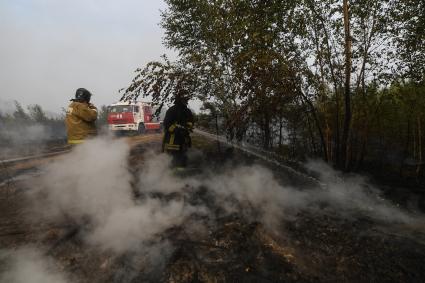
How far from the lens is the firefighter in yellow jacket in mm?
5848

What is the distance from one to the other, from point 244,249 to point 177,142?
4.09 metres

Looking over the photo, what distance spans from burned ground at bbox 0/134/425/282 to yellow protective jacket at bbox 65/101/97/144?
1.57 meters

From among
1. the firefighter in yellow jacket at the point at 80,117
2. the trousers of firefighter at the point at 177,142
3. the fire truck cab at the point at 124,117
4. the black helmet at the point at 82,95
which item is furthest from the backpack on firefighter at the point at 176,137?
the fire truck cab at the point at 124,117

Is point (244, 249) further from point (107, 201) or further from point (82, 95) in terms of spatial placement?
point (82, 95)

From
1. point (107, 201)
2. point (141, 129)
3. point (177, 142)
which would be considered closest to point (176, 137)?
point (177, 142)

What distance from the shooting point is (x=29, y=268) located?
133 inches

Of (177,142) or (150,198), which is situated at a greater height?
(177,142)

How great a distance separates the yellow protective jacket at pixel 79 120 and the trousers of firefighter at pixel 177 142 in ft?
6.50

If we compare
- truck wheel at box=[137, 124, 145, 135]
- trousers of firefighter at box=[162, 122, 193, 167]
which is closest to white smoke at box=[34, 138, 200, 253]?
trousers of firefighter at box=[162, 122, 193, 167]

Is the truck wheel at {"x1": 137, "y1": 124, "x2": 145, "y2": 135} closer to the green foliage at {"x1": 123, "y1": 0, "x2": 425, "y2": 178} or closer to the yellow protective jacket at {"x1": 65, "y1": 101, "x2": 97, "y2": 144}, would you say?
the green foliage at {"x1": 123, "y1": 0, "x2": 425, "y2": 178}

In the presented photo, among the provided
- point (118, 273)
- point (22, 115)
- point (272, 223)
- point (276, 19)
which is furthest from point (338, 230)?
point (22, 115)

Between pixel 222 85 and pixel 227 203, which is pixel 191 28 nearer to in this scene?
pixel 222 85

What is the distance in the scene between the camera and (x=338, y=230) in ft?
14.6

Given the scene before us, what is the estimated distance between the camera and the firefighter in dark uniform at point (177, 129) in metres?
7.45
